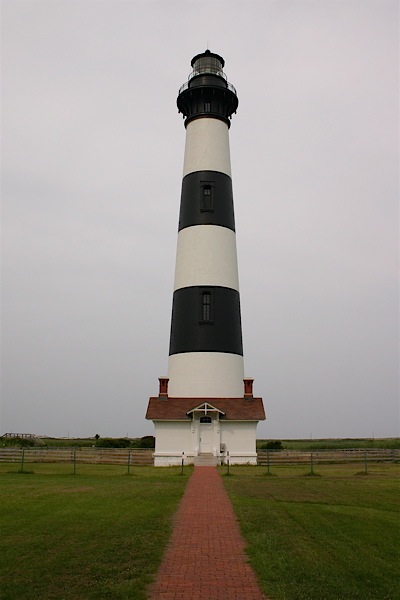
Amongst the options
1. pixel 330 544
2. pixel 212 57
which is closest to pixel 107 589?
pixel 330 544

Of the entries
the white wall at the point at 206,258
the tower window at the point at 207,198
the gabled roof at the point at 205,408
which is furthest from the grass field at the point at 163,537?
the tower window at the point at 207,198

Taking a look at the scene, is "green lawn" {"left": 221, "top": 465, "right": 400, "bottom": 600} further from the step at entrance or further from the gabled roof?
the gabled roof

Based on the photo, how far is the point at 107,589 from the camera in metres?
6.15

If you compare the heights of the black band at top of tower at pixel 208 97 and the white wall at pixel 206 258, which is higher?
the black band at top of tower at pixel 208 97

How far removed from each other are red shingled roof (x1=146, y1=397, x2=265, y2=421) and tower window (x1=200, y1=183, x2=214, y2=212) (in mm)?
10363

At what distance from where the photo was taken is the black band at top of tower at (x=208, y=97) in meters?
30.5

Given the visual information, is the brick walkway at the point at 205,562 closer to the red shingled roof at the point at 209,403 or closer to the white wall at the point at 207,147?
the red shingled roof at the point at 209,403

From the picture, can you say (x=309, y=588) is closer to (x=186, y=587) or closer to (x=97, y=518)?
(x=186, y=587)

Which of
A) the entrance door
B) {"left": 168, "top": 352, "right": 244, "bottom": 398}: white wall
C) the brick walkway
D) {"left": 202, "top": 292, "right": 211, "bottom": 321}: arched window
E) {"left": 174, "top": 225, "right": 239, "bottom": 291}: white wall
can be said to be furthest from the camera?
{"left": 174, "top": 225, "right": 239, "bottom": 291}: white wall

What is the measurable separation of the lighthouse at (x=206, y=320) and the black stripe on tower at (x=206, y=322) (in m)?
0.05

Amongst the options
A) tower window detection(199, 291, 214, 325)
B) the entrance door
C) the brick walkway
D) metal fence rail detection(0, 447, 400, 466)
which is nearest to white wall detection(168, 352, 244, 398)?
the entrance door

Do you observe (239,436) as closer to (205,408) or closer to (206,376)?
(205,408)

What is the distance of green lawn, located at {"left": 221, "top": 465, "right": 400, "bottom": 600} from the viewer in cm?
640

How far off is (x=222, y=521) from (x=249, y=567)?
3664 millimetres
